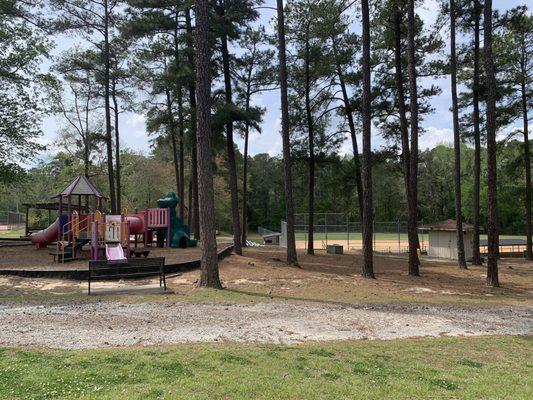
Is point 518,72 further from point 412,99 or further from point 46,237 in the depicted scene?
point 46,237

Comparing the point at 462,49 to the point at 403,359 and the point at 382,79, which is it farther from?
the point at 403,359

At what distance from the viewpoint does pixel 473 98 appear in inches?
894

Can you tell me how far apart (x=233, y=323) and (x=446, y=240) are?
24157 millimetres

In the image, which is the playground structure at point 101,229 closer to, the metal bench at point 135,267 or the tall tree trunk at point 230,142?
the metal bench at point 135,267

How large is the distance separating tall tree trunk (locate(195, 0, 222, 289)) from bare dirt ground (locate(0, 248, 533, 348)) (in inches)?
24.2

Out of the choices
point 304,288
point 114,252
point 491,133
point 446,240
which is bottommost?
point 304,288

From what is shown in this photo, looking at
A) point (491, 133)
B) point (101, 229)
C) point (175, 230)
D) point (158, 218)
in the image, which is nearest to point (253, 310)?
point (101, 229)

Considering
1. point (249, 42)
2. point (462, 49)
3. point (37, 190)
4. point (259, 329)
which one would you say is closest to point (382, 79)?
point (462, 49)

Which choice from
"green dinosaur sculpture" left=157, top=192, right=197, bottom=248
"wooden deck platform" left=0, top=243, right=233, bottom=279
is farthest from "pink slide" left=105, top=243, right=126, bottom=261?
"green dinosaur sculpture" left=157, top=192, right=197, bottom=248

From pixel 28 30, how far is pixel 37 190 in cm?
5494

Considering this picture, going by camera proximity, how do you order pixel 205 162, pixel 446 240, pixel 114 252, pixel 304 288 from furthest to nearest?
pixel 446 240 → pixel 114 252 → pixel 304 288 → pixel 205 162

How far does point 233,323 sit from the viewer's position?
784 cm

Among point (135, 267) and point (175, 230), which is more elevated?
point (175, 230)

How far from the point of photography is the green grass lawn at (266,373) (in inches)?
165
